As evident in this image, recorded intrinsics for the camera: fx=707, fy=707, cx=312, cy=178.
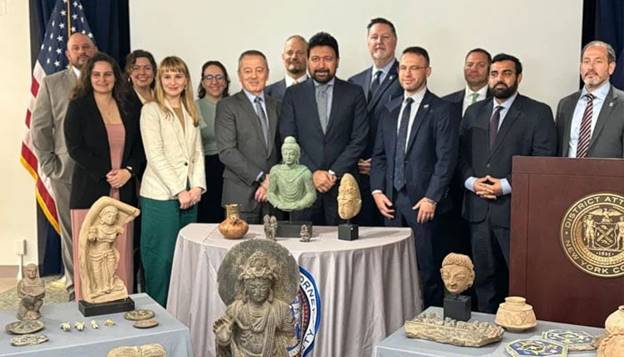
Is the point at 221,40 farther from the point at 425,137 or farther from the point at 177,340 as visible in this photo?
the point at 177,340

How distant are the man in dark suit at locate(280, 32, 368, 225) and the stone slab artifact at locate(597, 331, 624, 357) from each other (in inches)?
89.4

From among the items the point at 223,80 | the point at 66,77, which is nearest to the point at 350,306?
the point at 223,80

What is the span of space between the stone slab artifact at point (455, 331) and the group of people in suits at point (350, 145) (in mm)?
1566

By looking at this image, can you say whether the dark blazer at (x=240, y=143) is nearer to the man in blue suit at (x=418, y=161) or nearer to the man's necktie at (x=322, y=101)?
the man's necktie at (x=322, y=101)

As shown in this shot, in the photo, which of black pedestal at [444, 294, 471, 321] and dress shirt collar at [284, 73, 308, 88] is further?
dress shirt collar at [284, 73, 308, 88]

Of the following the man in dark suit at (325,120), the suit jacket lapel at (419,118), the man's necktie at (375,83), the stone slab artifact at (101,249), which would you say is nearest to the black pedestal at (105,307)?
the stone slab artifact at (101,249)

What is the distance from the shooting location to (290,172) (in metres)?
4.06

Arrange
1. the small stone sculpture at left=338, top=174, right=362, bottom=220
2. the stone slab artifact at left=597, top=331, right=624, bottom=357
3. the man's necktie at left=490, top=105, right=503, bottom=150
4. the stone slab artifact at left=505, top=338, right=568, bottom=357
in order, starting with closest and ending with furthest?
the stone slab artifact at left=597, top=331, right=624, bottom=357 → the stone slab artifact at left=505, top=338, right=568, bottom=357 → the small stone sculpture at left=338, top=174, right=362, bottom=220 → the man's necktie at left=490, top=105, right=503, bottom=150

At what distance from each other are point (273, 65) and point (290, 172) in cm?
249

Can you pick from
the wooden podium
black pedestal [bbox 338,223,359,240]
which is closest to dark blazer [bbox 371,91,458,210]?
black pedestal [bbox 338,223,359,240]

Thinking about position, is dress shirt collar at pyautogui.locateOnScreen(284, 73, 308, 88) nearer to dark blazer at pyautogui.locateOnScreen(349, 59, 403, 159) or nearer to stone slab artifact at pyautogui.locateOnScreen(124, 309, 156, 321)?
dark blazer at pyautogui.locateOnScreen(349, 59, 403, 159)

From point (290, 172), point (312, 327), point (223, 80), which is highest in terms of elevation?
point (223, 80)

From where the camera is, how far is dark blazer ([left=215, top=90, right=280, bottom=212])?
462cm

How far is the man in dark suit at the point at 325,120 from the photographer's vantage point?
15.3 feet
